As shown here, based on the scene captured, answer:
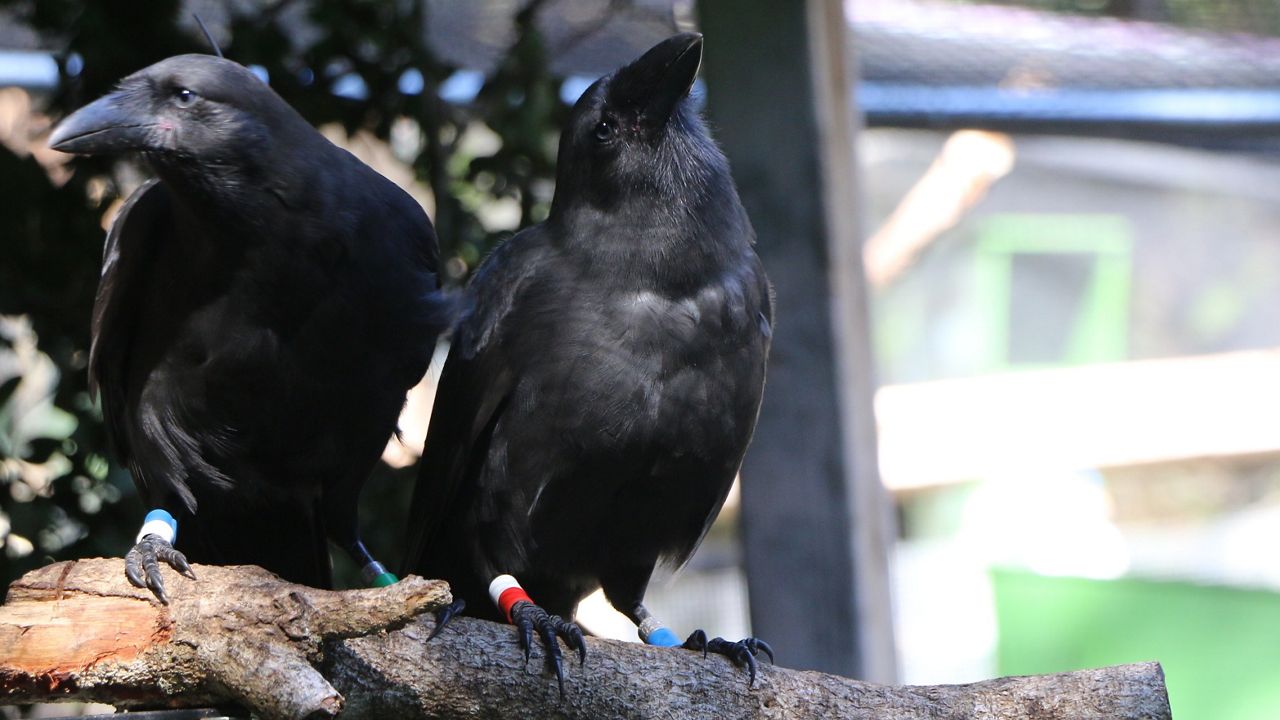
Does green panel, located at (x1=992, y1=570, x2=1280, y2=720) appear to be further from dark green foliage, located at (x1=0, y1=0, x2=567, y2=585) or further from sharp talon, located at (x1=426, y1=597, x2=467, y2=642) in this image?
sharp talon, located at (x1=426, y1=597, x2=467, y2=642)

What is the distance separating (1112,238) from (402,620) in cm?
910

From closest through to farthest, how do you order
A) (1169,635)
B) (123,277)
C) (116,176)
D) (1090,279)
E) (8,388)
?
(123,277)
(8,388)
(116,176)
(1169,635)
(1090,279)

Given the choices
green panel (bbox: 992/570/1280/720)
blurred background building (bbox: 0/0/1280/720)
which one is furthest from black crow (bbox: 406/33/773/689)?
green panel (bbox: 992/570/1280/720)

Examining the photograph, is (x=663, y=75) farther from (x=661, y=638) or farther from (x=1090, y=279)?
(x=1090, y=279)

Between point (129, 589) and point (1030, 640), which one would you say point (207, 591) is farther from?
point (1030, 640)

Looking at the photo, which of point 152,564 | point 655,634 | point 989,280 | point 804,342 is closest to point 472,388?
point 655,634

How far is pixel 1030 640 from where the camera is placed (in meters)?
4.86

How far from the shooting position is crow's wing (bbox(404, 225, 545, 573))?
2230mm

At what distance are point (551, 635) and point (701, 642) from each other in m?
0.35

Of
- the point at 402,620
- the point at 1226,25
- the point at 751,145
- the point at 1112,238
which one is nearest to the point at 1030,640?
the point at 1226,25

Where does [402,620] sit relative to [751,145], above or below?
below

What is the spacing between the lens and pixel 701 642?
2084 millimetres

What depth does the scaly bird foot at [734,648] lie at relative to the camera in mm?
1933

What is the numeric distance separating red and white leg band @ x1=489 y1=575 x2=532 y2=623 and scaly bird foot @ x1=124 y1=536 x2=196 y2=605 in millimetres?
486
